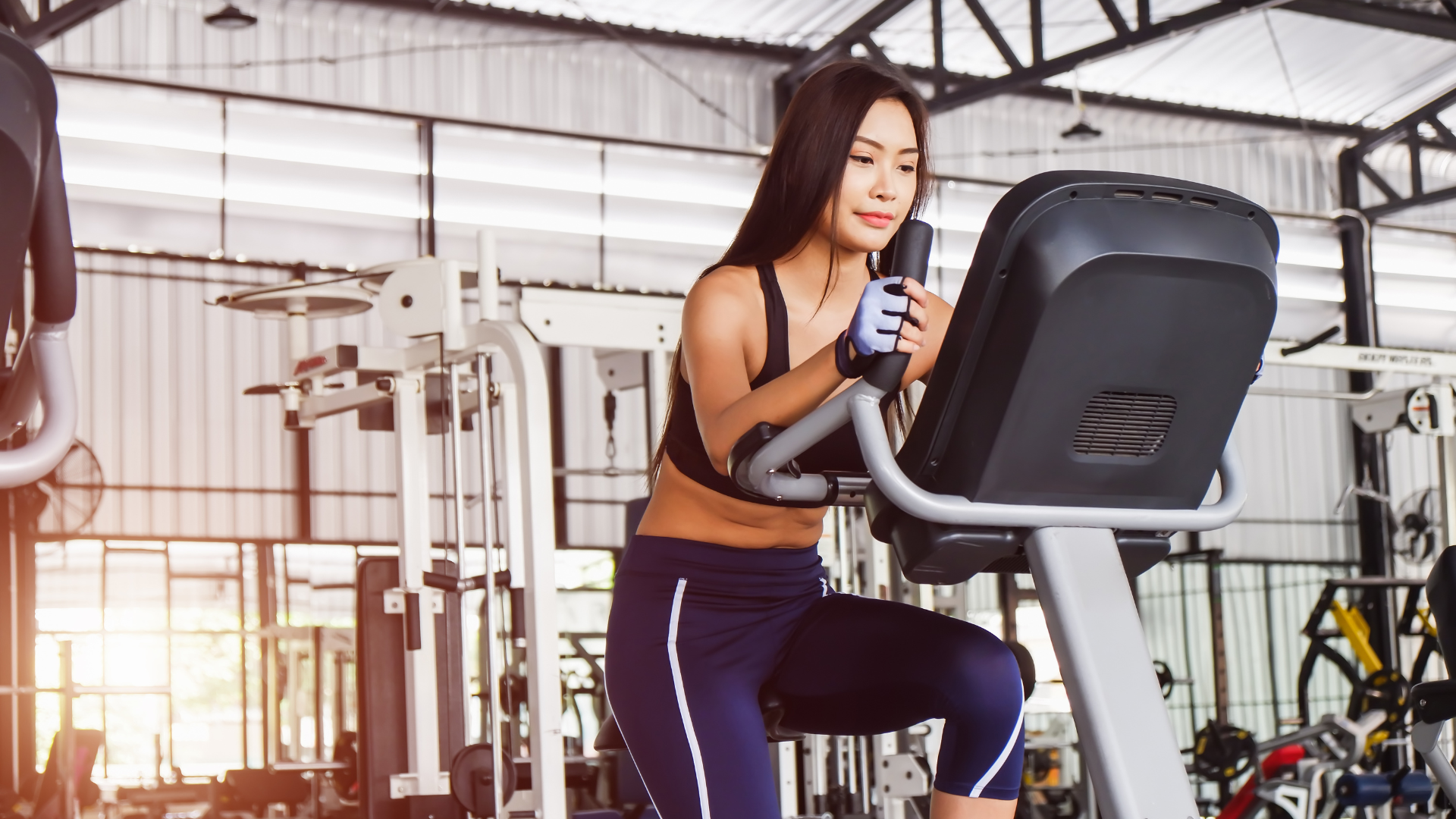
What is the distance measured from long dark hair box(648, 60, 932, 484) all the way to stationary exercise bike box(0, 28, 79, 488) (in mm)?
587

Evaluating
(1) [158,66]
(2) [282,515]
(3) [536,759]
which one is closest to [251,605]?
(2) [282,515]

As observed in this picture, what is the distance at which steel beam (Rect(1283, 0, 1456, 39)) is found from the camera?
9.46 meters

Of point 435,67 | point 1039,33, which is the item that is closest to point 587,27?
point 435,67

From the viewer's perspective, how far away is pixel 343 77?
9.15 m

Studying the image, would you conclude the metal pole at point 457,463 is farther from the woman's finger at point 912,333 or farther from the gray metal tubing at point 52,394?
Answer: the woman's finger at point 912,333

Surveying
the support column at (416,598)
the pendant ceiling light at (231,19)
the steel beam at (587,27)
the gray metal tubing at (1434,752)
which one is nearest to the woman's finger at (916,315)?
the gray metal tubing at (1434,752)

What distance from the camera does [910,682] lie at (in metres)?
1.43

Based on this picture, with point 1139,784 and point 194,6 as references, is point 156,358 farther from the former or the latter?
point 1139,784

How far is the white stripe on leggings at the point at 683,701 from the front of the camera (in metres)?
1.43

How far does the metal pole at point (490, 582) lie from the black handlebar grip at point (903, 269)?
9.36ft

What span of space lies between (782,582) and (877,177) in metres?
0.43

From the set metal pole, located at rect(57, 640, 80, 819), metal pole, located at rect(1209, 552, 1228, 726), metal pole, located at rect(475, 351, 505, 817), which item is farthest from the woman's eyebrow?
metal pole, located at rect(1209, 552, 1228, 726)

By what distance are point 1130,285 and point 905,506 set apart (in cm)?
25

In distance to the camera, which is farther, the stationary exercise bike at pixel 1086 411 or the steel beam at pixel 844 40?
the steel beam at pixel 844 40
